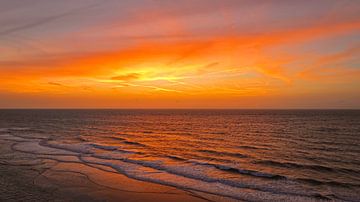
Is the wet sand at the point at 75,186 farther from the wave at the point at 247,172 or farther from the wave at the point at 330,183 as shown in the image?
the wave at the point at 330,183

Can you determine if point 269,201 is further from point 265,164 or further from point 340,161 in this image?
point 340,161

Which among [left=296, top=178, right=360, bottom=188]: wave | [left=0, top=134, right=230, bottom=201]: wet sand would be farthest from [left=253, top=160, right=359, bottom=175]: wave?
[left=0, top=134, right=230, bottom=201]: wet sand

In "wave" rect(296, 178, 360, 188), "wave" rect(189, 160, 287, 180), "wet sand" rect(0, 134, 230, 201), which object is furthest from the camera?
"wave" rect(189, 160, 287, 180)

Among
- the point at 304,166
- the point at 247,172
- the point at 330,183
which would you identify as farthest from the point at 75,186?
the point at 304,166

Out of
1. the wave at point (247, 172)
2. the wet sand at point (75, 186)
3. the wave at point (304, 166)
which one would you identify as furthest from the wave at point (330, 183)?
the wet sand at point (75, 186)

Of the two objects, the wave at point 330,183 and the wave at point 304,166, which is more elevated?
the wave at point 304,166

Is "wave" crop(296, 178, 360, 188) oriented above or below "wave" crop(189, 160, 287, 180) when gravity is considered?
below

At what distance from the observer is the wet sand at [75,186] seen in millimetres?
14047

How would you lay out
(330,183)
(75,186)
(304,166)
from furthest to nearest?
(304,166), (330,183), (75,186)

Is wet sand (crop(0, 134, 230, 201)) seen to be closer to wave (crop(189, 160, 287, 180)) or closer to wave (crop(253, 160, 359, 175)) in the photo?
wave (crop(189, 160, 287, 180))

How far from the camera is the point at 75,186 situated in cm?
1591

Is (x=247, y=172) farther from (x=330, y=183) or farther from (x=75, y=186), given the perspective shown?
(x=75, y=186)

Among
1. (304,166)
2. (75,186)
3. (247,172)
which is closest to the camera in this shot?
(75,186)

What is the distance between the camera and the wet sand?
14047 mm
